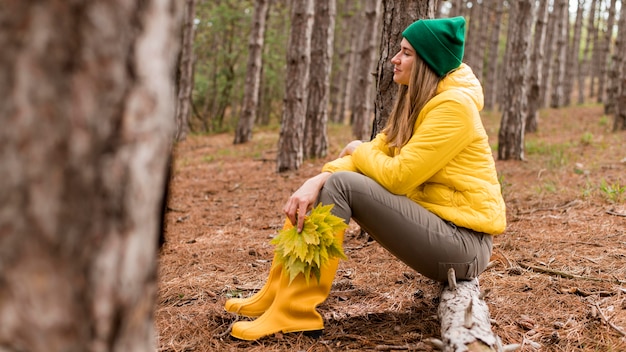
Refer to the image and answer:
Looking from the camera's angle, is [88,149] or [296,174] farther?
[296,174]

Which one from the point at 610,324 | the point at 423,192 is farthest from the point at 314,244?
the point at 610,324

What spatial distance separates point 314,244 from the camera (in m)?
2.53

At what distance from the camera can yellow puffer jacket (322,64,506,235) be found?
→ 2594mm

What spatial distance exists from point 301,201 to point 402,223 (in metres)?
0.53

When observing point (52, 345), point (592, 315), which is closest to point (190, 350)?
point (52, 345)

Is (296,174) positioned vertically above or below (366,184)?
below

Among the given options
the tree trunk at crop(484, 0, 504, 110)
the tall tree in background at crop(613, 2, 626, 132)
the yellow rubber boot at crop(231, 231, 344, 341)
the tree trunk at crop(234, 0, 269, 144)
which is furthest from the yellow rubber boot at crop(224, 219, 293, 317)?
the tree trunk at crop(484, 0, 504, 110)

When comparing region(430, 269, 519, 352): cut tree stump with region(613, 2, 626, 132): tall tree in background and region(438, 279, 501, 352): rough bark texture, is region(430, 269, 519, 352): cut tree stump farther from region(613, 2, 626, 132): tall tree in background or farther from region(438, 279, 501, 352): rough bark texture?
region(613, 2, 626, 132): tall tree in background

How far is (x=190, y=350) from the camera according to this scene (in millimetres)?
2592

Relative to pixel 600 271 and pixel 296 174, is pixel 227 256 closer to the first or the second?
pixel 600 271

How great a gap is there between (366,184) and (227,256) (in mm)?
2009

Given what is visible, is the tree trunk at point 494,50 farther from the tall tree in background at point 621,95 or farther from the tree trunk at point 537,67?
the tall tree in background at point 621,95

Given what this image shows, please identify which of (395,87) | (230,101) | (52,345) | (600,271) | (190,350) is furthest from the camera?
(230,101)

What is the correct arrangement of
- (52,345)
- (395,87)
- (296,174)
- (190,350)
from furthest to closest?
1. (296,174)
2. (395,87)
3. (190,350)
4. (52,345)
